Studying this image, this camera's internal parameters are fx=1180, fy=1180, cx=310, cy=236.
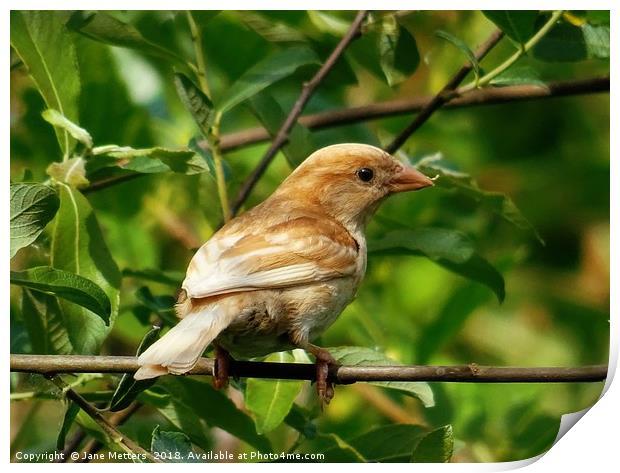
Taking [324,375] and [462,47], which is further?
[462,47]

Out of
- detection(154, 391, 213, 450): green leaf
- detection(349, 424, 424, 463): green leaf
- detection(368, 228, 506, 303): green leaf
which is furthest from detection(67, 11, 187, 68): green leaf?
detection(349, 424, 424, 463): green leaf

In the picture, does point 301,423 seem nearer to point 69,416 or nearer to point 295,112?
point 69,416

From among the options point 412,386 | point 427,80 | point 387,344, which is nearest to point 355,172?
point 412,386

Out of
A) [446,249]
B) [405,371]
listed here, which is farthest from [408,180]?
[405,371]
